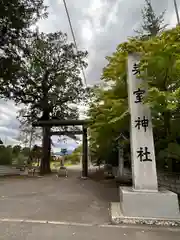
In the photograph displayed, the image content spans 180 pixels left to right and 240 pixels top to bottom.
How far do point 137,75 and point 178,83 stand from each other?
3.56ft

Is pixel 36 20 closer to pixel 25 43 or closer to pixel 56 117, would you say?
pixel 25 43

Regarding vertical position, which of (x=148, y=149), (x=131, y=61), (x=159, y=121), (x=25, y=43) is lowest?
(x=148, y=149)

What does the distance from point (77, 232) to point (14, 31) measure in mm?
10377

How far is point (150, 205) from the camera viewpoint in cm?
335

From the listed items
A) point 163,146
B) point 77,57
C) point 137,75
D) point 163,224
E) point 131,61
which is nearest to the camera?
point 163,224

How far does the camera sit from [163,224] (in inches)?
125

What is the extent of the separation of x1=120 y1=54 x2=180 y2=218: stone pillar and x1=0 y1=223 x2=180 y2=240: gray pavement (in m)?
0.38

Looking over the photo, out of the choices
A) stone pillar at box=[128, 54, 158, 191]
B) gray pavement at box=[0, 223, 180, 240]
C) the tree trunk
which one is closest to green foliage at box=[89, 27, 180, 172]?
stone pillar at box=[128, 54, 158, 191]

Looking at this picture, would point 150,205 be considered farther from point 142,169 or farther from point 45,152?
point 45,152

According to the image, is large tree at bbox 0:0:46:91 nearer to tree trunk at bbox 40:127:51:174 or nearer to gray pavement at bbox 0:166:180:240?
tree trunk at bbox 40:127:51:174

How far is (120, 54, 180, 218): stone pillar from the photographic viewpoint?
10.9 feet

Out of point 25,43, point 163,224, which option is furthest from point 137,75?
point 25,43

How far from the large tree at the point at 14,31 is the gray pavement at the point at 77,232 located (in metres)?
9.00

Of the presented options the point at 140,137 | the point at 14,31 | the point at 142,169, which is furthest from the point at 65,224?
the point at 14,31
